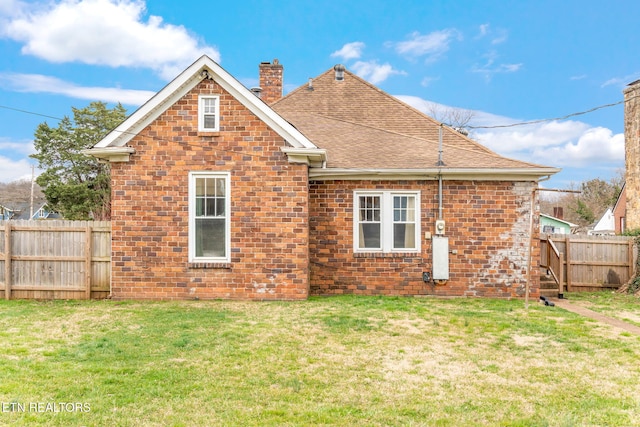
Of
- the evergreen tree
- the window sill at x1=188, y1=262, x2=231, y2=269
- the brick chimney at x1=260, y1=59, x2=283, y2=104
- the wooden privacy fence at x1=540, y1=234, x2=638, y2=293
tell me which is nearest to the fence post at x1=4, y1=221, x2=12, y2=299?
the window sill at x1=188, y1=262, x2=231, y2=269

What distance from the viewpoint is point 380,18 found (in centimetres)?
1772

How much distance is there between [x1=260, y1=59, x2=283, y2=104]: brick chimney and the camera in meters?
17.1

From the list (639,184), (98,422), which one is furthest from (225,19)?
(639,184)

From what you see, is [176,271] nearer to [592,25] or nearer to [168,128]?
[168,128]

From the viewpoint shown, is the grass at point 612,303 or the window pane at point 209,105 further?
the window pane at point 209,105

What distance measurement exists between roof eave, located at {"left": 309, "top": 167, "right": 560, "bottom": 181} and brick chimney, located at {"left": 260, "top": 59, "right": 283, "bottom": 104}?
7.04 metres

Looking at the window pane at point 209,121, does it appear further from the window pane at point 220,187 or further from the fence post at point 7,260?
the fence post at point 7,260

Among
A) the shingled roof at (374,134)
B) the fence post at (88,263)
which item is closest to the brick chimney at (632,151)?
the shingled roof at (374,134)

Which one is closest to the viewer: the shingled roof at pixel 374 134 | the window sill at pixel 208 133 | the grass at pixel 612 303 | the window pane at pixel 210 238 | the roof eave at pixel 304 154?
the grass at pixel 612 303

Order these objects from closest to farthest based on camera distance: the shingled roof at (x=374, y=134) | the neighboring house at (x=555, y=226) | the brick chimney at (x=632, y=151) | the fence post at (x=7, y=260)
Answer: the fence post at (x=7, y=260) → the shingled roof at (x=374, y=134) → the brick chimney at (x=632, y=151) → the neighboring house at (x=555, y=226)

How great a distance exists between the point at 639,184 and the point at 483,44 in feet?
27.8

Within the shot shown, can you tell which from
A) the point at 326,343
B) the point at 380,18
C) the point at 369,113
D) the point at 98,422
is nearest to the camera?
the point at 98,422

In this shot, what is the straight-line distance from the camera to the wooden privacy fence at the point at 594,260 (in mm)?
13344

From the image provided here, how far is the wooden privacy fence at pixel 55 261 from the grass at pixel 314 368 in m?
1.61
